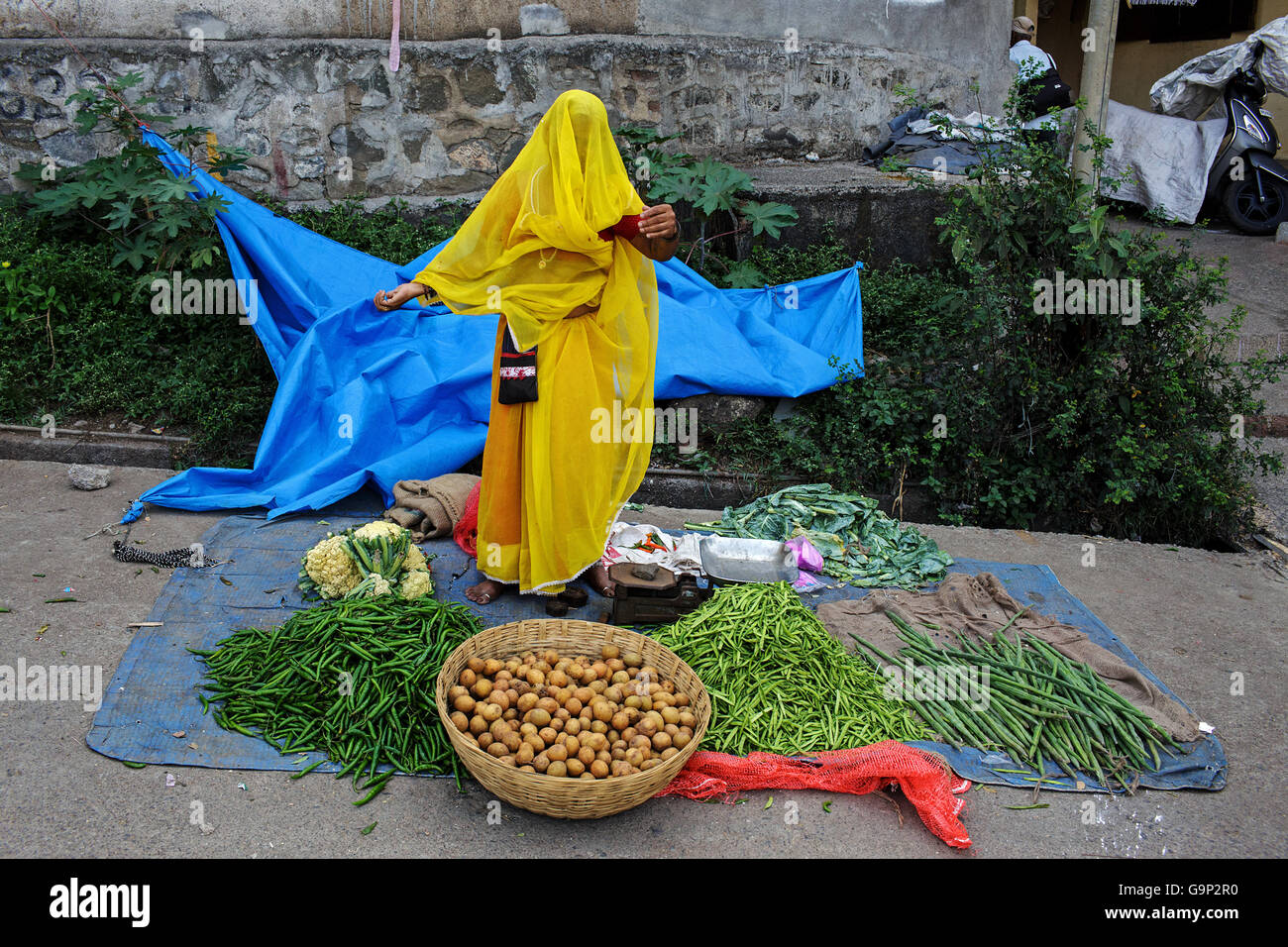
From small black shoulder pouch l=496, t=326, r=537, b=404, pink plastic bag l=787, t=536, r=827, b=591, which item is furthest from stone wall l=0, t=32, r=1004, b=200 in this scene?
pink plastic bag l=787, t=536, r=827, b=591

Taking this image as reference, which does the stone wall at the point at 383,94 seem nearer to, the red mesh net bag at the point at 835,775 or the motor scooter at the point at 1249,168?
the motor scooter at the point at 1249,168

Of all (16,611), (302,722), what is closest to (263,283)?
(16,611)

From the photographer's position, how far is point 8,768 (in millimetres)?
2893

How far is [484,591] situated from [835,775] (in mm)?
1655

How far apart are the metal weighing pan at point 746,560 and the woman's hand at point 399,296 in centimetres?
165

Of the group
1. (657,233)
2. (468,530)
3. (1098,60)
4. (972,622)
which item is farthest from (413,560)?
(1098,60)

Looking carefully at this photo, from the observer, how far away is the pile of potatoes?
279cm

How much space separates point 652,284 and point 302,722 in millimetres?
2126

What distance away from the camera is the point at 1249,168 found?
8695 millimetres

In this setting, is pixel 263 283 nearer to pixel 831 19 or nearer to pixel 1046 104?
pixel 831 19

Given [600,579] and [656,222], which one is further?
[600,579]

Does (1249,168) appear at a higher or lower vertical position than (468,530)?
higher

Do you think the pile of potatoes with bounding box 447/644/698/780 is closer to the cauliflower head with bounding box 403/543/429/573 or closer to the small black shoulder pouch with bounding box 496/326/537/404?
the cauliflower head with bounding box 403/543/429/573

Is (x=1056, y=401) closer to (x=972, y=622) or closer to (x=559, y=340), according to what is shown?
(x=972, y=622)
